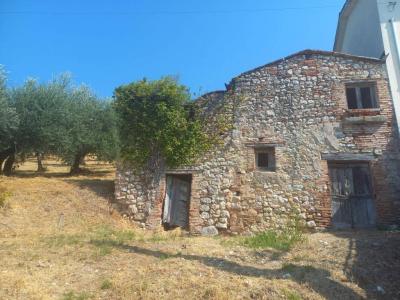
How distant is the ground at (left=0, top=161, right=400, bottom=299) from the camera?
18.2 feet

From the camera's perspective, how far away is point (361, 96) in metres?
10.9

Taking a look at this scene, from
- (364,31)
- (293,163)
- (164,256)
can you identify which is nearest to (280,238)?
(293,163)

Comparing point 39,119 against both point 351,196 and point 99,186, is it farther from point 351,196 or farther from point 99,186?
point 351,196

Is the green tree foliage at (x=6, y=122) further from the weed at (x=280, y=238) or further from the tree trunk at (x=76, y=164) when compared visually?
the weed at (x=280, y=238)

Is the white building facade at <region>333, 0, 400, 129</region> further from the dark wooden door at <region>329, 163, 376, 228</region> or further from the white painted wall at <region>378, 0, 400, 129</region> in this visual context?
the dark wooden door at <region>329, 163, 376, 228</region>

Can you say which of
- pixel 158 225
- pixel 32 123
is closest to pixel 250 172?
pixel 158 225

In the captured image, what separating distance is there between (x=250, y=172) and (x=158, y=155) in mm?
2926

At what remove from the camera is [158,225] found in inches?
397

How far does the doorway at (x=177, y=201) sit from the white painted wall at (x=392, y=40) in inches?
266

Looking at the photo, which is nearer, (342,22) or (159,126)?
(159,126)

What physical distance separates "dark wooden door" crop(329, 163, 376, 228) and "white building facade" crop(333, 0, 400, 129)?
2032 mm

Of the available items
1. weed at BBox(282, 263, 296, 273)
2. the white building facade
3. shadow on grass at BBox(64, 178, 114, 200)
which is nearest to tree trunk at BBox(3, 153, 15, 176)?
shadow on grass at BBox(64, 178, 114, 200)

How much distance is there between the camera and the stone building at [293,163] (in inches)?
392

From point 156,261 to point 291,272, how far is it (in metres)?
2.60
